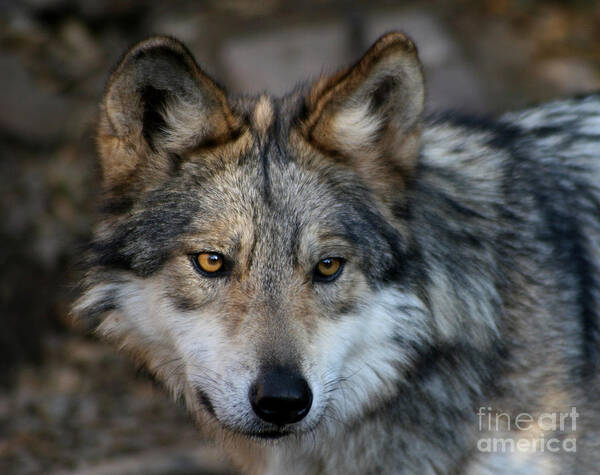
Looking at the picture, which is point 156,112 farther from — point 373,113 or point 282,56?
point 282,56

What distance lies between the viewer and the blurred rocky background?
698cm

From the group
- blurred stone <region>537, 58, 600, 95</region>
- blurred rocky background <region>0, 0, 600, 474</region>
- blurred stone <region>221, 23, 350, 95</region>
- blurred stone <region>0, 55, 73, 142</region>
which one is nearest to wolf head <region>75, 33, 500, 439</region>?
blurred rocky background <region>0, 0, 600, 474</region>

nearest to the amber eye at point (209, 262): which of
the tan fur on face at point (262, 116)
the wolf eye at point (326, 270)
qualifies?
the wolf eye at point (326, 270)

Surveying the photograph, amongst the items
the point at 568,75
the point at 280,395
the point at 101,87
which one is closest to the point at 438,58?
the point at 568,75

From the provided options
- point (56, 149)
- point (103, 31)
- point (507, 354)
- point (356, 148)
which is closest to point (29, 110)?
point (56, 149)

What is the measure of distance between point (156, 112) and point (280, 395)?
1.37m

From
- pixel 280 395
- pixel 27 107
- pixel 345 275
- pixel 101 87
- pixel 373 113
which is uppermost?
pixel 101 87

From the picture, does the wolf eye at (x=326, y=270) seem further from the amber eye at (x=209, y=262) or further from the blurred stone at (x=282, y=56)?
the blurred stone at (x=282, y=56)

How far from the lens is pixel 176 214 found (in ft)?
11.4

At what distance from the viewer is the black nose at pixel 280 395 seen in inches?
123

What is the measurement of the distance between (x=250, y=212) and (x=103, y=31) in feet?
20.1

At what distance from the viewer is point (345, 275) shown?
3453mm

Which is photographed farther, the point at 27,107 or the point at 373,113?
the point at 27,107

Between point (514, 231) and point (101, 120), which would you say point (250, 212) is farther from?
point (514, 231)
